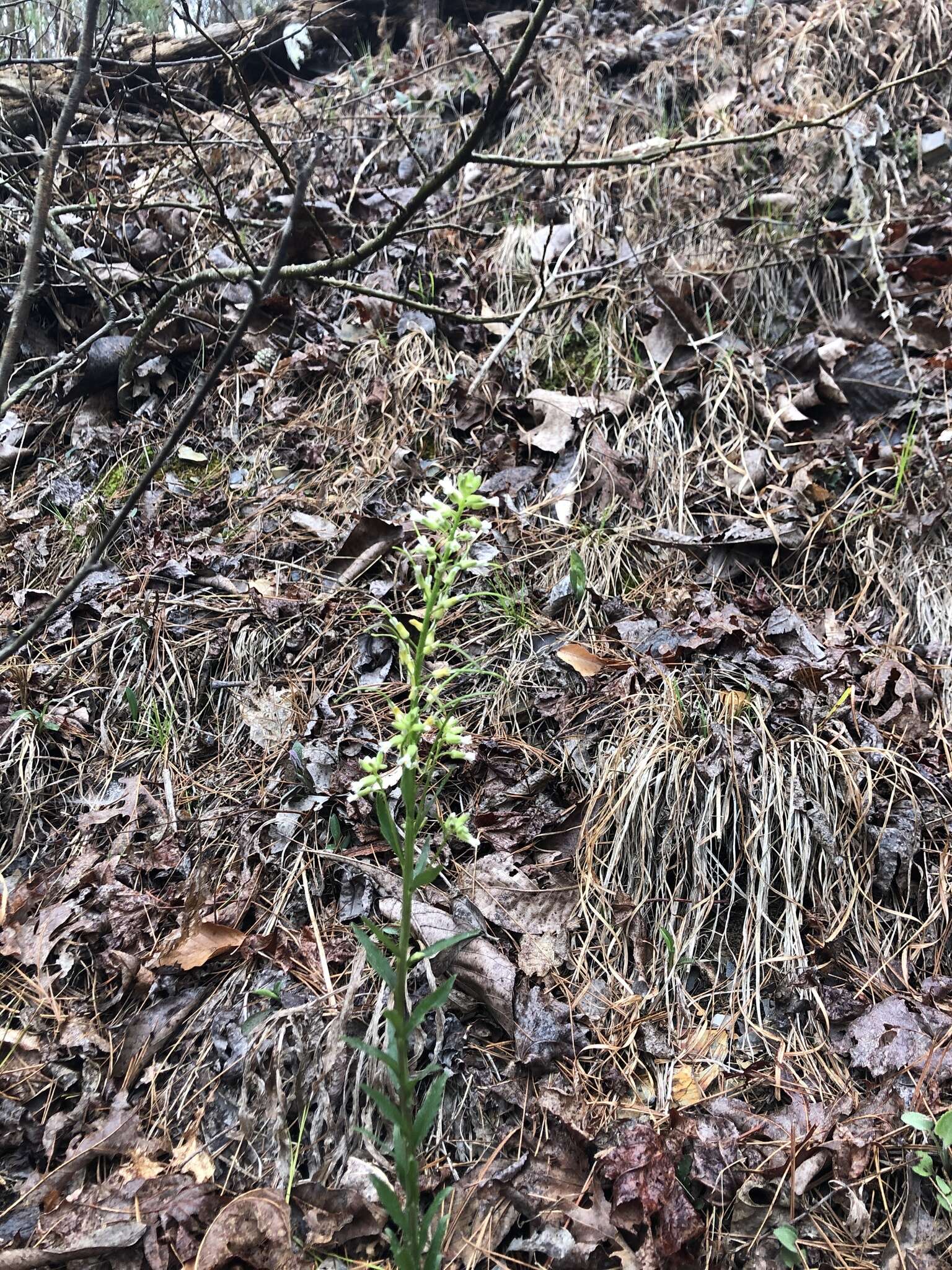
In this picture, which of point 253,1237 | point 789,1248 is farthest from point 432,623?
point 789,1248

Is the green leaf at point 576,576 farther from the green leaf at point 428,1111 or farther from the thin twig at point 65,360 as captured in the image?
the thin twig at point 65,360

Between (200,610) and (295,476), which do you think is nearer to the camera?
(200,610)

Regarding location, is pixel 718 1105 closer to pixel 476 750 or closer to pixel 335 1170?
pixel 335 1170

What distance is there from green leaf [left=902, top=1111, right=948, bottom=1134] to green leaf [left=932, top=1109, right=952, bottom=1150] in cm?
2

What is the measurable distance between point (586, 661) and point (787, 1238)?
1565 mm

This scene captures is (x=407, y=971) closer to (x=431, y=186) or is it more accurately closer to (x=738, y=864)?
(x=738, y=864)

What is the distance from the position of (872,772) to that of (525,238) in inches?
122

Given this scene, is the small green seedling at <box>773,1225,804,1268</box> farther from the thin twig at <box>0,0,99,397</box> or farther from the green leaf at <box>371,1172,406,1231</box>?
the thin twig at <box>0,0,99,397</box>

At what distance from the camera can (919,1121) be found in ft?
5.61

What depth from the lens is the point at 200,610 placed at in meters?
2.97

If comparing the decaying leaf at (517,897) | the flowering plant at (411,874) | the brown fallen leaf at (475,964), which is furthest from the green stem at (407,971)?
the decaying leaf at (517,897)

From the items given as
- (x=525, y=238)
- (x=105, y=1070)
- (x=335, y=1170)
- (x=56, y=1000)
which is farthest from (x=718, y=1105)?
(x=525, y=238)

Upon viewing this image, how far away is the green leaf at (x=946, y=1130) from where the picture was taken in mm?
1681

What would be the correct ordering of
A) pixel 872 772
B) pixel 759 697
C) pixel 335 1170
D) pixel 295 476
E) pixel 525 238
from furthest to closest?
1. pixel 525 238
2. pixel 295 476
3. pixel 759 697
4. pixel 872 772
5. pixel 335 1170
